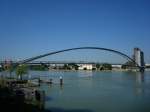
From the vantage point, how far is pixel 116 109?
2430 centimetres

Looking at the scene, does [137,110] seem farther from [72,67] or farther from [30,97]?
[72,67]

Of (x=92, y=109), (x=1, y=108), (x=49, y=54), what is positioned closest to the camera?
(x=1, y=108)

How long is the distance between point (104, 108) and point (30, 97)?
19.3 feet

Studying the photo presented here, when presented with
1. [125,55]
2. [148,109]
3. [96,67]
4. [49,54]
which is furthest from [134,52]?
[148,109]

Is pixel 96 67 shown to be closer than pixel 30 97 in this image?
No

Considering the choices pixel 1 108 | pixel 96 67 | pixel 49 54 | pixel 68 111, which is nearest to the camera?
pixel 1 108

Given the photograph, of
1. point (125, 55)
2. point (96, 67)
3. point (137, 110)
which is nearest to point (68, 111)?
point (137, 110)

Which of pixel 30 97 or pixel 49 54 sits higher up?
pixel 49 54

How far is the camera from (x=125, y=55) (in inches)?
3629

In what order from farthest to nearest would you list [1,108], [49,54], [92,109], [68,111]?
1. [49,54]
2. [92,109]
3. [68,111]
4. [1,108]

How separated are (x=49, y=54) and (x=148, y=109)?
51435mm

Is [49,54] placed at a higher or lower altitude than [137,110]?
higher

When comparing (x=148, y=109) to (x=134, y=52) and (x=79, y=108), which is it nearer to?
(x=79, y=108)

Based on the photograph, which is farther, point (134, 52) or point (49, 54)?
point (134, 52)
